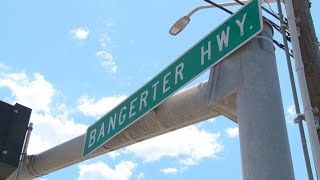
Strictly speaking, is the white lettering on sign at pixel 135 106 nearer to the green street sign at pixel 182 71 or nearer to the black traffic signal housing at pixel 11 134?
the green street sign at pixel 182 71

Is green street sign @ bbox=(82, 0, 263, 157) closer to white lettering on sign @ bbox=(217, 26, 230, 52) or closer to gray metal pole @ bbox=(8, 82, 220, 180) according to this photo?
white lettering on sign @ bbox=(217, 26, 230, 52)

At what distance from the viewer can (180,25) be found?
6.07 metres

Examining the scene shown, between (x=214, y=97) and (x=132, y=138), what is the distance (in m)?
1.47

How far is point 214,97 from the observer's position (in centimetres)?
446

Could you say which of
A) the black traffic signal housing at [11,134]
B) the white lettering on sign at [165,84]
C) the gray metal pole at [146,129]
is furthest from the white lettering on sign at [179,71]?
the black traffic signal housing at [11,134]

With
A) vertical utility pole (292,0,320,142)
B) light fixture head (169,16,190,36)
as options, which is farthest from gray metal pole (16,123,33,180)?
vertical utility pole (292,0,320,142)

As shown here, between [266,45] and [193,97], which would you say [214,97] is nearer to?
[193,97]

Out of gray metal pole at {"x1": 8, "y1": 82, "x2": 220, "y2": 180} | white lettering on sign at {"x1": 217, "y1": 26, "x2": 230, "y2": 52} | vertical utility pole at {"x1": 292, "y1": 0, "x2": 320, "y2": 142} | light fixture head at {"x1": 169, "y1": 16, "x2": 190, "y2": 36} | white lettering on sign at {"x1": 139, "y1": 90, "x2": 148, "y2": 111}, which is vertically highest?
light fixture head at {"x1": 169, "y1": 16, "x2": 190, "y2": 36}

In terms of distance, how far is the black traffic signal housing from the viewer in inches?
253

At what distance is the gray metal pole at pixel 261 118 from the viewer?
3729mm

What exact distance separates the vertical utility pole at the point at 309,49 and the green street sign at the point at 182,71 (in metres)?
1.24

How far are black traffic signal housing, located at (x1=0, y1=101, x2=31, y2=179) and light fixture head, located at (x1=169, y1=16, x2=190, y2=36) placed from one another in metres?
2.50

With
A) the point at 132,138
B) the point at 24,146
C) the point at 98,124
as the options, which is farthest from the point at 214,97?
the point at 24,146

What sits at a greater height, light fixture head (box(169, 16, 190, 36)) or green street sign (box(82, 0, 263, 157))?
light fixture head (box(169, 16, 190, 36))
